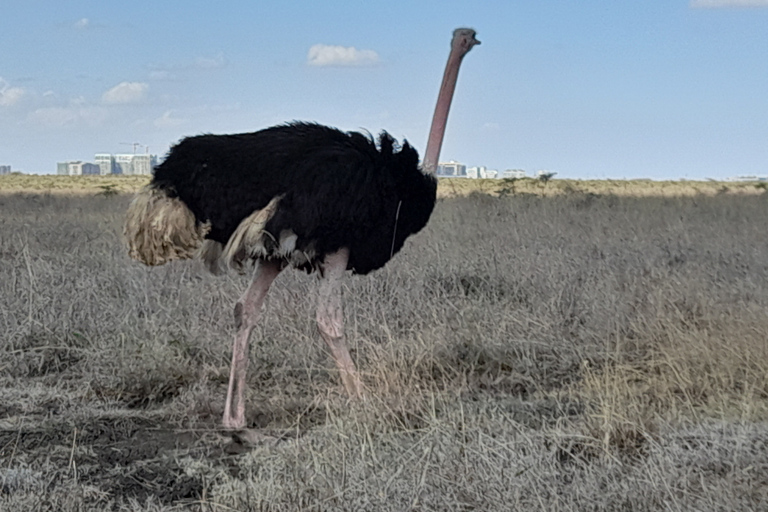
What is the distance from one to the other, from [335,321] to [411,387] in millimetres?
433

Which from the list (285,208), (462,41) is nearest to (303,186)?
(285,208)

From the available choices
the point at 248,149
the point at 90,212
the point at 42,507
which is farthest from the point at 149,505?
the point at 90,212

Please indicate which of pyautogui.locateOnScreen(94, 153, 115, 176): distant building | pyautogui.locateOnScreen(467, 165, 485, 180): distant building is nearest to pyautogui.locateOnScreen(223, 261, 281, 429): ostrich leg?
pyautogui.locateOnScreen(467, 165, 485, 180): distant building

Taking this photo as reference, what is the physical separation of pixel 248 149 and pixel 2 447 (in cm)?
152

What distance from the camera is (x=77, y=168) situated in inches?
1938

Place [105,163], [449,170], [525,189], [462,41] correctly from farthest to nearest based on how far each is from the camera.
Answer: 1. [105,163]
2. [525,189]
3. [449,170]
4. [462,41]

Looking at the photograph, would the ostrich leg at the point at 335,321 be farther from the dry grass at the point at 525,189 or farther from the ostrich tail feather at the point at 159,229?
the dry grass at the point at 525,189

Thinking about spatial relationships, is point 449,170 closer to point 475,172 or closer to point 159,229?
point 475,172

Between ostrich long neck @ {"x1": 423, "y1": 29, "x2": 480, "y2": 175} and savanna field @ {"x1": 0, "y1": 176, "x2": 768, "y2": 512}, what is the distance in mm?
907

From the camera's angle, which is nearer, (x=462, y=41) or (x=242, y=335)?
(x=242, y=335)

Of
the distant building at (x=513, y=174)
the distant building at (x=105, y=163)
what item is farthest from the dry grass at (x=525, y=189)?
the distant building at (x=105, y=163)

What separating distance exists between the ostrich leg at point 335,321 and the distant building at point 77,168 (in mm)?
45163

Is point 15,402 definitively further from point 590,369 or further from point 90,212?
point 90,212

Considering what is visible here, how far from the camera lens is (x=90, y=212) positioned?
46.2 ft
